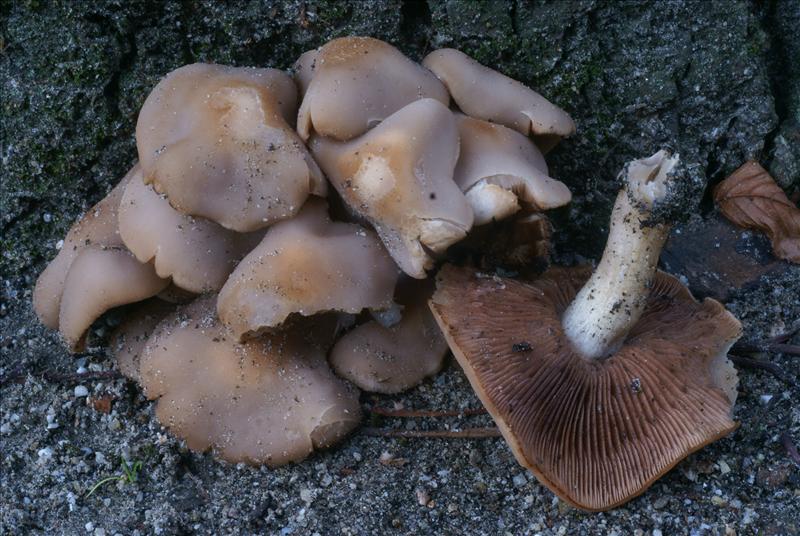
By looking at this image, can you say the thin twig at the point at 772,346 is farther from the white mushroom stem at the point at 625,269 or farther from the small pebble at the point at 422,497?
the small pebble at the point at 422,497

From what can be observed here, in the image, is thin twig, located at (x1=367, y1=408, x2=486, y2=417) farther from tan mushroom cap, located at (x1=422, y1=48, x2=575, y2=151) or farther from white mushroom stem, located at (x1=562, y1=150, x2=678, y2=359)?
tan mushroom cap, located at (x1=422, y1=48, x2=575, y2=151)

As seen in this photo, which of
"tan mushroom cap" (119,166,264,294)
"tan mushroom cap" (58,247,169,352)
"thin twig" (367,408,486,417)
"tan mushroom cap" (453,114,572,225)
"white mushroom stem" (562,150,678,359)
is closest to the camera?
"white mushroom stem" (562,150,678,359)

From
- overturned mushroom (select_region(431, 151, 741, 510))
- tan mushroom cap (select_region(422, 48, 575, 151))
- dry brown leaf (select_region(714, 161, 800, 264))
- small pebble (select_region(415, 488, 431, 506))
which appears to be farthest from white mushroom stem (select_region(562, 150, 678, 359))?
dry brown leaf (select_region(714, 161, 800, 264))

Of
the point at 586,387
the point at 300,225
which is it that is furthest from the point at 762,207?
the point at 300,225

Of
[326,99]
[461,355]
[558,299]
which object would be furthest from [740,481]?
[326,99]

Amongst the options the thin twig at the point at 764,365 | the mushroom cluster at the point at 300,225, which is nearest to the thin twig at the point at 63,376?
the mushroom cluster at the point at 300,225

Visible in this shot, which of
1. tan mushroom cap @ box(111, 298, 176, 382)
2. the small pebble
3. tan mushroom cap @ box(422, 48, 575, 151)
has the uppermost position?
tan mushroom cap @ box(422, 48, 575, 151)

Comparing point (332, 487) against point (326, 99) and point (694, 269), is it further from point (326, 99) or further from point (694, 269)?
point (694, 269)
